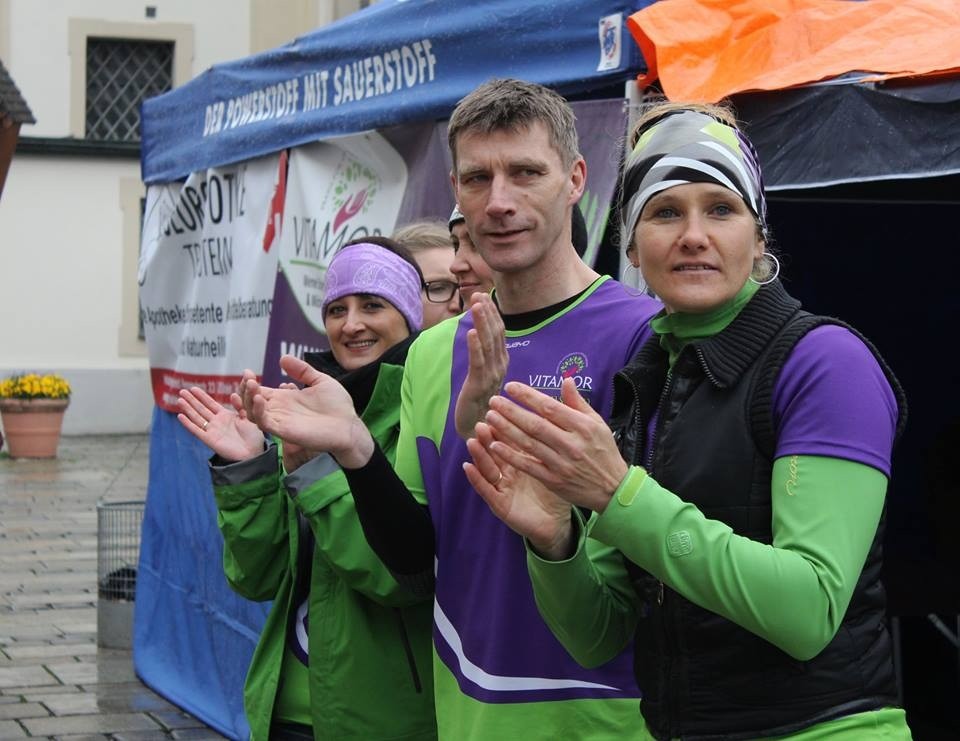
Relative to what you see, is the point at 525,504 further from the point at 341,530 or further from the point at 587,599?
the point at 341,530

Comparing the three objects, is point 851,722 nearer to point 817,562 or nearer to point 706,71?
point 817,562

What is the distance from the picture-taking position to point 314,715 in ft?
10.6

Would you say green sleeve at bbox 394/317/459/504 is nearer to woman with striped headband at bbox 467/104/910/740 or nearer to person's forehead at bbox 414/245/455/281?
woman with striped headband at bbox 467/104/910/740

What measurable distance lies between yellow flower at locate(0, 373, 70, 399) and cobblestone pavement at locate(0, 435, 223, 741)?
7.80ft

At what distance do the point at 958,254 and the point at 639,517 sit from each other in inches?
151

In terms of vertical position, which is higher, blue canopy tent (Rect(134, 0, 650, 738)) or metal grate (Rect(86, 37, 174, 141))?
metal grate (Rect(86, 37, 174, 141))

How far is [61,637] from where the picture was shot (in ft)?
26.2

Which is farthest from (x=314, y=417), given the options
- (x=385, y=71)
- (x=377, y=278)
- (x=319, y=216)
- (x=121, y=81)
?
(x=121, y=81)

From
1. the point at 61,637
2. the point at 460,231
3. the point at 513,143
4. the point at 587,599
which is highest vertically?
the point at 513,143

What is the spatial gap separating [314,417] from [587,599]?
2.32ft

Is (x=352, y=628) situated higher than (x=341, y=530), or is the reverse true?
(x=341, y=530)

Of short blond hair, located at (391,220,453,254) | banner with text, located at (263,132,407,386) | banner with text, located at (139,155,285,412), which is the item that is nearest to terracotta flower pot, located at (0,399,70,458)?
banner with text, located at (139,155,285,412)

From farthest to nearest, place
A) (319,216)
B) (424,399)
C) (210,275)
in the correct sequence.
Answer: (210,275) → (319,216) → (424,399)

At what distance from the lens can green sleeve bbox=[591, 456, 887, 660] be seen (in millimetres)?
1816
